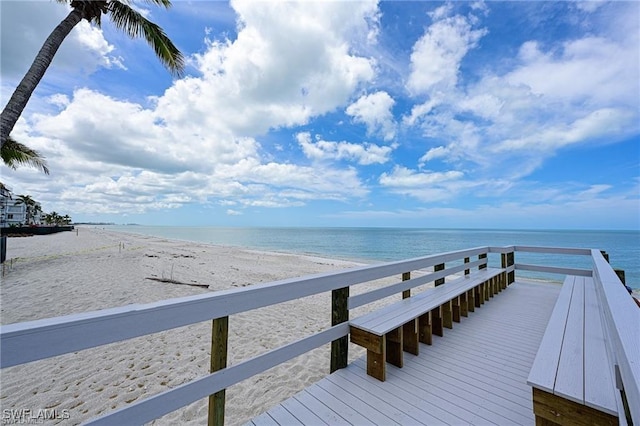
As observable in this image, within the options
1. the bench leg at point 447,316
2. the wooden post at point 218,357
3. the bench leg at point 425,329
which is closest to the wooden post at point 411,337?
the bench leg at point 425,329

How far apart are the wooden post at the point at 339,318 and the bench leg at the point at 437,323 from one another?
1491 mm

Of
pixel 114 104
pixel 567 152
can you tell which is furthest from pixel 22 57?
pixel 567 152

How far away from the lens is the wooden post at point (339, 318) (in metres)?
2.46

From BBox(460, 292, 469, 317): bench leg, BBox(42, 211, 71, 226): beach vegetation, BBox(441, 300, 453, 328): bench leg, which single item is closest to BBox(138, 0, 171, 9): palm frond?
BBox(441, 300, 453, 328): bench leg

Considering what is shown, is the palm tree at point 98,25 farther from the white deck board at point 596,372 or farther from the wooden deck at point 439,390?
the white deck board at point 596,372

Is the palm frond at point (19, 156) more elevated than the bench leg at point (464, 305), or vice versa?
the palm frond at point (19, 156)

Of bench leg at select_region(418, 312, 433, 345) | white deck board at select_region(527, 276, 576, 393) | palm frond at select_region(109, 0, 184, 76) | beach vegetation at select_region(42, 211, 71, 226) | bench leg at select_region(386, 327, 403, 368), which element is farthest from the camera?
beach vegetation at select_region(42, 211, 71, 226)

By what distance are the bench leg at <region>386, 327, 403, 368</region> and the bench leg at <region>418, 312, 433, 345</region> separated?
2.05ft

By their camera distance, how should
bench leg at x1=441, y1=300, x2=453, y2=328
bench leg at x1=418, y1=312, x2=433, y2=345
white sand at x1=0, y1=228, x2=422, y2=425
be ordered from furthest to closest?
bench leg at x1=441, y1=300, x2=453, y2=328 → bench leg at x1=418, y1=312, x2=433, y2=345 → white sand at x1=0, y1=228, x2=422, y2=425

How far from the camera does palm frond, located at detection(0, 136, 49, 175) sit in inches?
374

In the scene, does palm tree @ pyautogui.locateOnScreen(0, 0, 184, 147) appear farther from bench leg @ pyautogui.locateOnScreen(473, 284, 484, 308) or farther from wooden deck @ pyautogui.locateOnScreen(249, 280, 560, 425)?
bench leg @ pyautogui.locateOnScreen(473, 284, 484, 308)

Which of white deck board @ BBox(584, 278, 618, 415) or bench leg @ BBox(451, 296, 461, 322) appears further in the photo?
bench leg @ BBox(451, 296, 461, 322)

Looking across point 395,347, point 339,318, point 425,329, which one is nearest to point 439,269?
point 425,329

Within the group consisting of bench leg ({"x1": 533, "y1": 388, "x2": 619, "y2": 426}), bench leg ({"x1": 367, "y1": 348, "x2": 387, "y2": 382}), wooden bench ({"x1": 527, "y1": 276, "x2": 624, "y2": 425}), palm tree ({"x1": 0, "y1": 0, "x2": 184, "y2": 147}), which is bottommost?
bench leg ({"x1": 367, "y1": 348, "x2": 387, "y2": 382})
